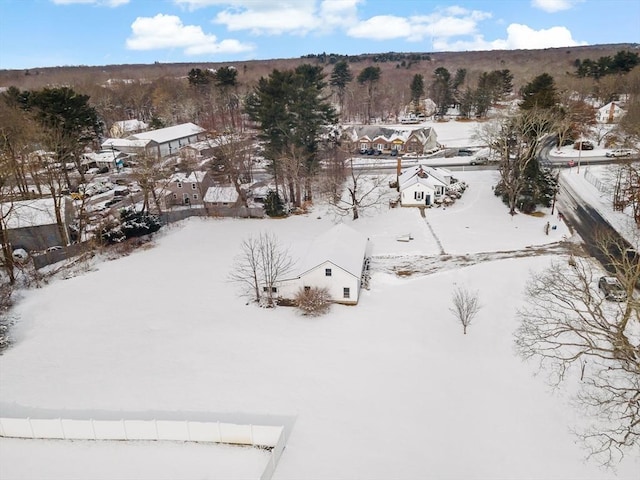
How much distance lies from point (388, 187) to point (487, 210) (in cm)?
1182

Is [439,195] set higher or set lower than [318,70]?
lower

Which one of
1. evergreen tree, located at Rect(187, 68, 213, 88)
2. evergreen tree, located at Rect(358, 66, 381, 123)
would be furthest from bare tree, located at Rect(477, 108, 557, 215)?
evergreen tree, located at Rect(187, 68, 213, 88)

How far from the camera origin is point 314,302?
27234 mm

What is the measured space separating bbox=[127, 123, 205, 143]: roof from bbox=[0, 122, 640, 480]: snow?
4221 cm

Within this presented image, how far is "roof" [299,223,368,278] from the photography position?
28.1 meters

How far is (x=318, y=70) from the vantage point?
2301 inches

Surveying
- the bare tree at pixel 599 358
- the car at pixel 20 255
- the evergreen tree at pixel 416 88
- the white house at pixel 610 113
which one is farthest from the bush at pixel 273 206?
the evergreen tree at pixel 416 88

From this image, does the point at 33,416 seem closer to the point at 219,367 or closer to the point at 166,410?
the point at 166,410

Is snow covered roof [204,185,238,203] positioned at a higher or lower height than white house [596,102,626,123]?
lower

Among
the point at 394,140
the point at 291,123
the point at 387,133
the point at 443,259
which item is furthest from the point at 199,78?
the point at 443,259

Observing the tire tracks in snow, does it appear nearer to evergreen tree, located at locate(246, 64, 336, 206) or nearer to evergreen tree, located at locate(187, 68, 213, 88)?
evergreen tree, located at locate(246, 64, 336, 206)

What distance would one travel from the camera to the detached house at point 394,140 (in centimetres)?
7188

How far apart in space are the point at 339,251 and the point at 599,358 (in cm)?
1554

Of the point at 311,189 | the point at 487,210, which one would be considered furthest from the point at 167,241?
the point at 487,210
